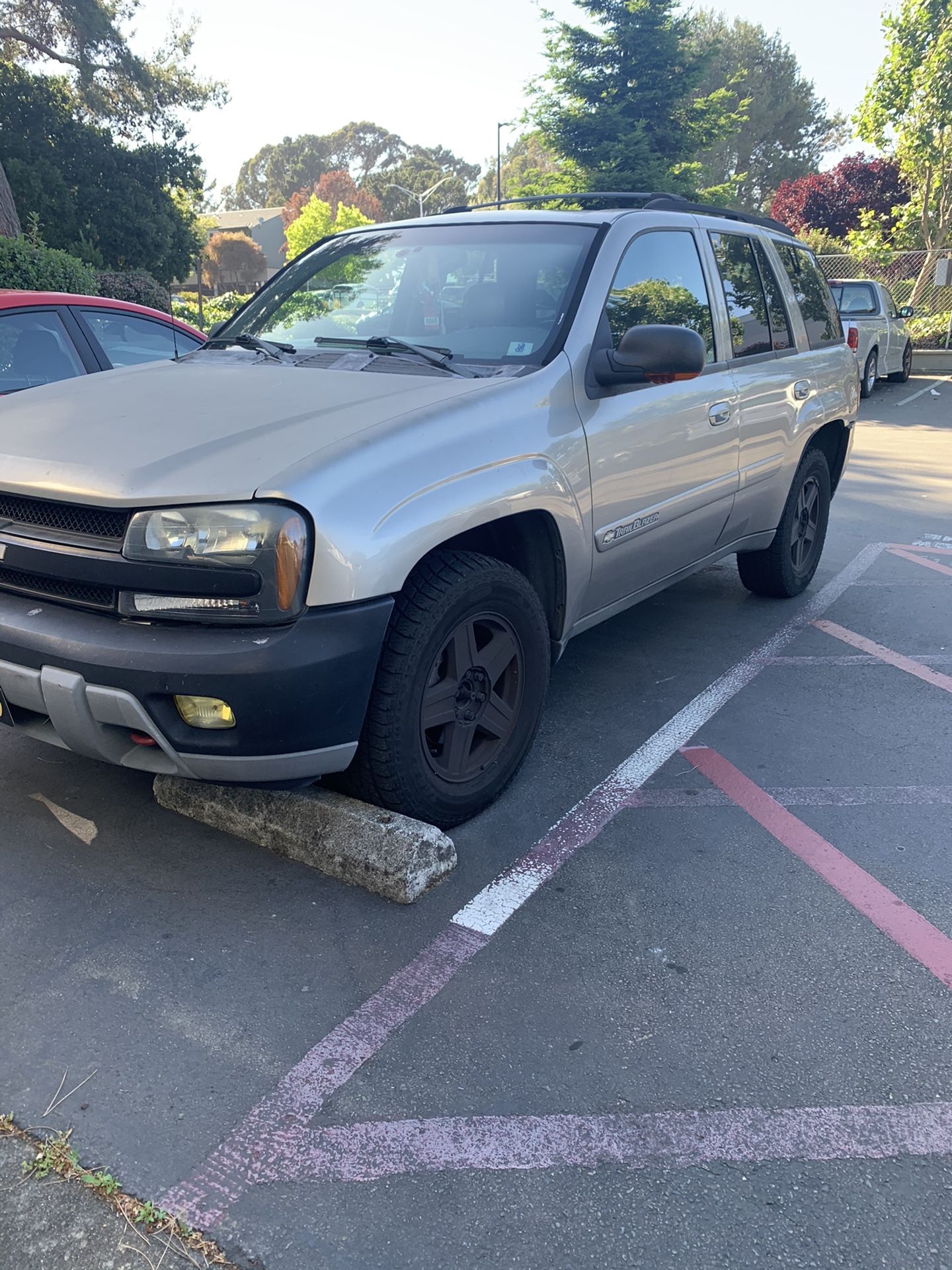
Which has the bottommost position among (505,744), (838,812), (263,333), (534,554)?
(838,812)

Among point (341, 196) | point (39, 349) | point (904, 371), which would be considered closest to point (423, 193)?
point (341, 196)

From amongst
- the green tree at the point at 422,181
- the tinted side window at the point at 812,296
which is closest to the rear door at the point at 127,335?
the tinted side window at the point at 812,296

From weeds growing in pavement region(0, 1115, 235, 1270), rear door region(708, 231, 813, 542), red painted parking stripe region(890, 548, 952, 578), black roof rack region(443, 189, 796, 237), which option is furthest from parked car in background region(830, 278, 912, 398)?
weeds growing in pavement region(0, 1115, 235, 1270)

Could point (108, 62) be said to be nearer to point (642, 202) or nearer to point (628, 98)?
point (628, 98)

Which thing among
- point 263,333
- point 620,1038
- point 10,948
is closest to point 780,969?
point 620,1038

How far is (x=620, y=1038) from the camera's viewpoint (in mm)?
2271

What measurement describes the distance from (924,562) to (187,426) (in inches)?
210

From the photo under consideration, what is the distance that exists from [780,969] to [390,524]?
1.49 metres

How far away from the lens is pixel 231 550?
2385mm

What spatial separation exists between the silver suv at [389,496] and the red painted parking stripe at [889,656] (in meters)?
1.02

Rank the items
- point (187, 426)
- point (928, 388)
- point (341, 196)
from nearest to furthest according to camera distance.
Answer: point (187, 426)
point (928, 388)
point (341, 196)

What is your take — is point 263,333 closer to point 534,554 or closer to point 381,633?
point 534,554

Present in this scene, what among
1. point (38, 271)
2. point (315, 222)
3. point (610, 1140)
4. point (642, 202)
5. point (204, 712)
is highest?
point (315, 222)

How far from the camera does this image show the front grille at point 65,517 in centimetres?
251
